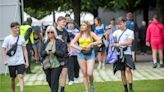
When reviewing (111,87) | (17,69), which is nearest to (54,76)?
(17,69)

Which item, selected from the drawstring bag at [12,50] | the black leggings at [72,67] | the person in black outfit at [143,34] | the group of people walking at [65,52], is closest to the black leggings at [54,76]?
the group of people walking at [65,52]

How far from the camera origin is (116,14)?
5344cm

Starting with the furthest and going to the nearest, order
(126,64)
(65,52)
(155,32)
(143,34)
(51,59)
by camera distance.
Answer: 1. (143,34)
2. (155,32)
3. (126,64)
4. (65,52)
5. (51,59)

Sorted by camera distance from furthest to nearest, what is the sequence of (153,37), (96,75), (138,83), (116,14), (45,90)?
(116,14) → (153,37) → (96,75) → (138,83) → (45,90)

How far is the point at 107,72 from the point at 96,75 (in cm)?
117

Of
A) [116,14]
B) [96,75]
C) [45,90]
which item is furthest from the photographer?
[116,14]

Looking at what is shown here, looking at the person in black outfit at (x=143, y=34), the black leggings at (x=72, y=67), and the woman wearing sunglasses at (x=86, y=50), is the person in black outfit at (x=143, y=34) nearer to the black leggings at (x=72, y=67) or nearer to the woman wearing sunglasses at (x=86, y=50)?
the black leggings at (x=72, y=67)

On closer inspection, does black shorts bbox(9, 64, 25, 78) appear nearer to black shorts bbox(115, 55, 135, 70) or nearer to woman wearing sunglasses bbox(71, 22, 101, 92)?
woman wearing sunglasses bbox(71, 22, 101, 92)

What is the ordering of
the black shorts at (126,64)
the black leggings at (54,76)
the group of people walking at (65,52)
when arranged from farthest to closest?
the black shorts at (126,64) < the group of people walking at (65,52) < the black leggings at (54,76)

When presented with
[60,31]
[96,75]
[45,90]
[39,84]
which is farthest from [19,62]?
[96,75]

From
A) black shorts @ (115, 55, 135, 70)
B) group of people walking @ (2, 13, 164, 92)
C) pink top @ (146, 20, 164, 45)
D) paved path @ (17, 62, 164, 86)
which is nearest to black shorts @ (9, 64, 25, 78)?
group of people walking @ (2, 13, 164, 92)

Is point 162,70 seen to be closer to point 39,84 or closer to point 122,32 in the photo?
point 39,84

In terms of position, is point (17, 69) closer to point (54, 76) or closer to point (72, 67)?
point (54, 76)

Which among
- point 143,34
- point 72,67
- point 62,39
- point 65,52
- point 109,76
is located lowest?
point 109,76
